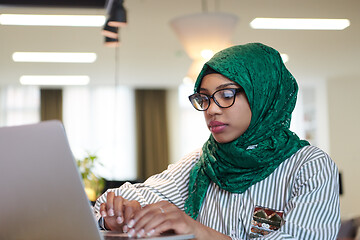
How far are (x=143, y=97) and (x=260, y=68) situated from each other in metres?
10.7

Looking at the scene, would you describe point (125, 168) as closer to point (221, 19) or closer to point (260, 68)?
point (221, 19)

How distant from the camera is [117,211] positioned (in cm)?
117

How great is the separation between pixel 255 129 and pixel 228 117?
8 cm

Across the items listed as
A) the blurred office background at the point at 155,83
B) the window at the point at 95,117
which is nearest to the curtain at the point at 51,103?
the blurred office background at the point at 155,83

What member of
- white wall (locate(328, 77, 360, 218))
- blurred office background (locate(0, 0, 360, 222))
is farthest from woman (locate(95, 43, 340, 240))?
white wall (locate(328, 77, 360, 218))

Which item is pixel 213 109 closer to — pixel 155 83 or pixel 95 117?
pixel 155 83

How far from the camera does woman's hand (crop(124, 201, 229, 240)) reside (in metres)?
0.98

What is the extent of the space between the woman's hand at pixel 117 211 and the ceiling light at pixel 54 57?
22.4 feet

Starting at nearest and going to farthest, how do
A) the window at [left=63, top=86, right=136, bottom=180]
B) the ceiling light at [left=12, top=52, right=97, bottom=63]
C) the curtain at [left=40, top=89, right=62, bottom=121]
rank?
the ceiling light at [left=12, top=52, right=97, bottom=63], the curtain at [left=40, top=89, right=62, bottom=121], the window at [left=63, top=86, right=136, bottom=180]

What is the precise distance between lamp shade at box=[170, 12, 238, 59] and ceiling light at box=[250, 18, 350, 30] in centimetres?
184

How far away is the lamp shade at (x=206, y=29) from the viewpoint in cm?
421

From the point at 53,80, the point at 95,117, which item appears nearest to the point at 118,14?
the point at 53,80

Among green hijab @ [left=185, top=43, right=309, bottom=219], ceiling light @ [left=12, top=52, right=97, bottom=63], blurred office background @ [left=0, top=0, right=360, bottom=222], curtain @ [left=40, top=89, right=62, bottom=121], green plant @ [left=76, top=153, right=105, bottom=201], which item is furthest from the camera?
curtain @ [left=40, top=89, right=62, bottom=121]

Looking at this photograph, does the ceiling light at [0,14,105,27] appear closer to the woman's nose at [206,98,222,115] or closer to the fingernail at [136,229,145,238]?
the woman's nose at [206,98,222,115]
